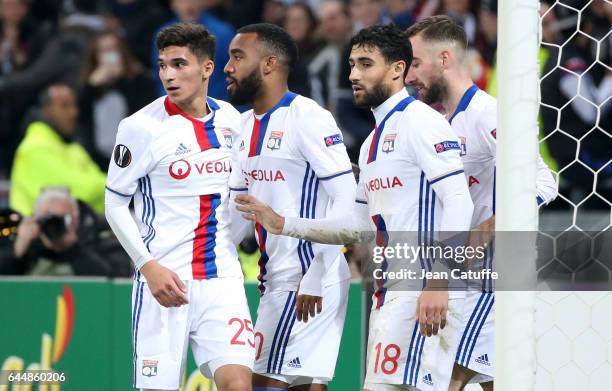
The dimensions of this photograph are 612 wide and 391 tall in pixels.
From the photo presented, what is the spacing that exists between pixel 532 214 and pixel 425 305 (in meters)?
0.64

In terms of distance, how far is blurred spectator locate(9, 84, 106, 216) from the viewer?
8469 millimetres

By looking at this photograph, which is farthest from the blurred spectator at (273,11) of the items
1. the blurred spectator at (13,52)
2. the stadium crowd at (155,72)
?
the blurred spectator at (13,52)

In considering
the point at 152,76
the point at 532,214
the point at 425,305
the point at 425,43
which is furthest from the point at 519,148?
the point at 152,76

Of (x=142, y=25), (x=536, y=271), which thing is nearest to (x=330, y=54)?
(x=142, y=25)

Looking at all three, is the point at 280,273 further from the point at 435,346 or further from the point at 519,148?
the point at 519,148

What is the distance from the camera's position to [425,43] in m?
5.60

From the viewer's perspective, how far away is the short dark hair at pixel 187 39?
17.5 feet

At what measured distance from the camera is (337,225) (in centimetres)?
531

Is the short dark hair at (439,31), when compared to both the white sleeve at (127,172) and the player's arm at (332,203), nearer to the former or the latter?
the player's arm at (332,203)

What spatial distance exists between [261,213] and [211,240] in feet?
0.84

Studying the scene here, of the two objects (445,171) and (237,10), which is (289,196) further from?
(237,10)

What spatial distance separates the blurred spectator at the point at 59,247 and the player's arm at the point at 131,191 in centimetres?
226

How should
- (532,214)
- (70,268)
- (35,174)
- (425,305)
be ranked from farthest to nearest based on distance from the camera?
(35,174)
(70,268)
(425,305)
(532,214)

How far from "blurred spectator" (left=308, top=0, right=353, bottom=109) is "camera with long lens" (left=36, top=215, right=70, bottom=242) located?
2.78 meters
